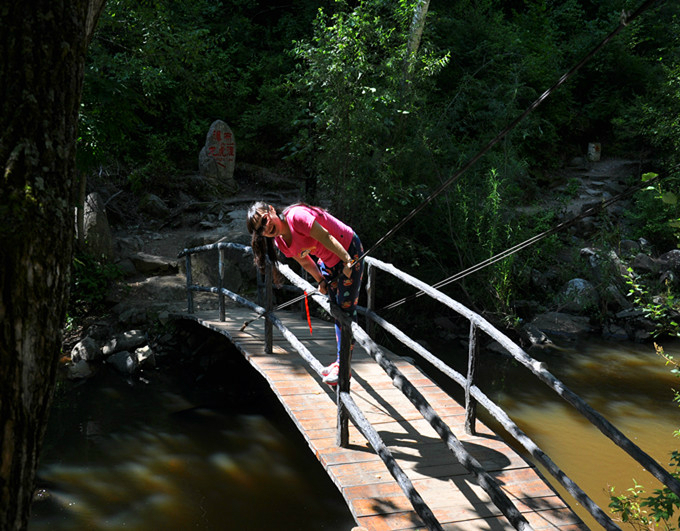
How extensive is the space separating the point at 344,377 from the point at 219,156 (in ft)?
37.0

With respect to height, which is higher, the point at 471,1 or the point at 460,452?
the point at 471,1

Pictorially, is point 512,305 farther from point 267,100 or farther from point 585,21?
point 585,21

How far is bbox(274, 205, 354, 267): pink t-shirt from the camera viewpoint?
11.8ft

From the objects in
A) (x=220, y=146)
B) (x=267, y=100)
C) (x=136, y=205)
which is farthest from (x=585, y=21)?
(x=136, y=205)

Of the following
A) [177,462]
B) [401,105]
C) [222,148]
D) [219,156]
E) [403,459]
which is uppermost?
[401,105]

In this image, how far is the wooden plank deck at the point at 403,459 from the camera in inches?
123

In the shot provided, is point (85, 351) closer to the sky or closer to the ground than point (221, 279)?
closer to the ground

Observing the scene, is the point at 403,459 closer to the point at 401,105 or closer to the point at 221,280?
the point at 221,280

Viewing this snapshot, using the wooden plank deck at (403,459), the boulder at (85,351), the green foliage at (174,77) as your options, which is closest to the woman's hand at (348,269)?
the wooden plank deck at (403,459)

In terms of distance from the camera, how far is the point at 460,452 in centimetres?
292

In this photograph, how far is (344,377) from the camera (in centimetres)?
371

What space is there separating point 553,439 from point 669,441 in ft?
4.17

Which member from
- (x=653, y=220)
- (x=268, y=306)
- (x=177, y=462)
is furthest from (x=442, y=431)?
(x=653, y=220)

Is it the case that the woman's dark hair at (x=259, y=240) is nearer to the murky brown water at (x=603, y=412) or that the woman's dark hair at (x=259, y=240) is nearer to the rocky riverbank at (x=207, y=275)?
the murky brown water at (x=603, y=412)
